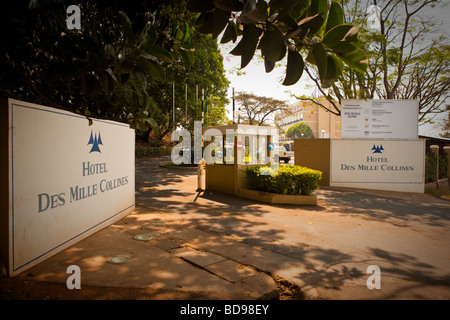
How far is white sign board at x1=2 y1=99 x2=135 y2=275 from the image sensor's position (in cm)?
349

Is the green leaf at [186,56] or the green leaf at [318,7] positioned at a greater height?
the green leaf at [186,56]

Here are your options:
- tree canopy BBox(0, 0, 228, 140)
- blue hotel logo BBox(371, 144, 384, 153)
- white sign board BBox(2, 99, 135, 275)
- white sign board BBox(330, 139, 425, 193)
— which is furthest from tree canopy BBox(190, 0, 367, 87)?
blue hotel logo BBox(371, 144, 384, 153)

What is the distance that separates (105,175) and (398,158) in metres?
12.4

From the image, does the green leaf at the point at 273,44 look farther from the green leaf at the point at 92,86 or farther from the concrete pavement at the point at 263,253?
the concrete pavement at the point at 263,253

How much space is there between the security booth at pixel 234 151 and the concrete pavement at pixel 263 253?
2.17m

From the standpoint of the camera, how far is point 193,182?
13.8 meters

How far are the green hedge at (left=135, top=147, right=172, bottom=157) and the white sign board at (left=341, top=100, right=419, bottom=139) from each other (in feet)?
69.0

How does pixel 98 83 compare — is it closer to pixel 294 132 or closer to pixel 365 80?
pixel 365 80

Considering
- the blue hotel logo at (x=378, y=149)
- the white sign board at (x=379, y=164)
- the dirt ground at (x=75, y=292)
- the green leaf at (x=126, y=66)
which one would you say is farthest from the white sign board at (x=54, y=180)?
the blue hotel logo at (x=378, y=149)

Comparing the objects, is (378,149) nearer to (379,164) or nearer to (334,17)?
(379,164)

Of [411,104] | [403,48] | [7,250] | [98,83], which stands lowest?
[7,250]

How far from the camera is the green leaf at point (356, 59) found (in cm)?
200

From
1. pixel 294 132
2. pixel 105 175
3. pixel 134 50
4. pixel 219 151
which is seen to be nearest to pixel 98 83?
pixel 134 50
